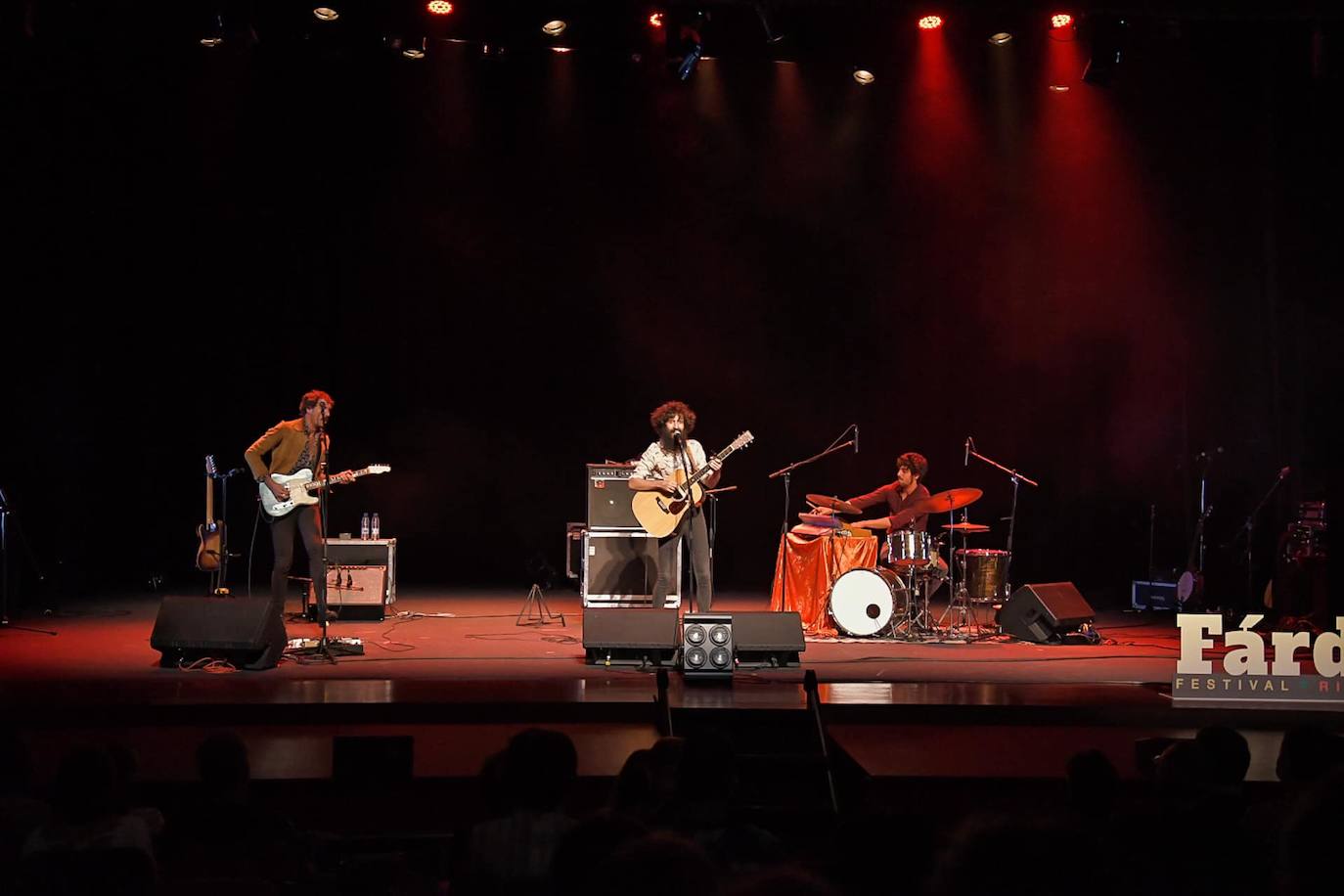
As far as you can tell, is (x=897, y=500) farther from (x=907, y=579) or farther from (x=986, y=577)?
(x=986, y=577)

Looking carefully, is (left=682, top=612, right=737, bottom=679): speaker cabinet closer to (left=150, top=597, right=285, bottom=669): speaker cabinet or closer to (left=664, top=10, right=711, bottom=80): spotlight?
(left=150, top=597, right=285, bottom=669): speaker cabinet

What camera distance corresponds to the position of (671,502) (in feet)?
28.6

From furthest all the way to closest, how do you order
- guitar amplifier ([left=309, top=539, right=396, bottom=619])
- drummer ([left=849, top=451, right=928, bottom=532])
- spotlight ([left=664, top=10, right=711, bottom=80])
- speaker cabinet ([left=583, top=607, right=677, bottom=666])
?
1. guitar amplifier ([left=309, top=539, right=396, bottom=619])
2. drummer ([left=849, top=451, right=928, bottom=532])
3. spotlight ([left=664, top=10, right=711, bottom=80])
4. speaker cabinet ([left=583, top=607, right=677, bottom=666])

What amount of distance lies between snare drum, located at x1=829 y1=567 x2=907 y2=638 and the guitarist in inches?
49.7

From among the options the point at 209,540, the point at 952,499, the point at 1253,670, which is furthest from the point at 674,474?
the point at 209,540

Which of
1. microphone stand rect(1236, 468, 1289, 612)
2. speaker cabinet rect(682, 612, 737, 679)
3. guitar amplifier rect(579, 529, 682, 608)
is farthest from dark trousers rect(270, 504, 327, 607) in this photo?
microphone stand rect(1236, 468, 1289, 612)

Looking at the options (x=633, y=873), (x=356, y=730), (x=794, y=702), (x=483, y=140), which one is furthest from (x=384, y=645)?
(x=633, y=873)

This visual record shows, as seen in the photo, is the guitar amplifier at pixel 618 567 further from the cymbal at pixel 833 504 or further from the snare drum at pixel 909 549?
the snare drum at pixel 909 549

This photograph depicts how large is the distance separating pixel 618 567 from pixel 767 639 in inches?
134

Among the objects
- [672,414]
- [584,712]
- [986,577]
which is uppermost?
[672,414]

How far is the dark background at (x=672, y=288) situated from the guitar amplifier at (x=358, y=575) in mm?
2426

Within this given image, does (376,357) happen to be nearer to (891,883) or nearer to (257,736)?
(257,736)

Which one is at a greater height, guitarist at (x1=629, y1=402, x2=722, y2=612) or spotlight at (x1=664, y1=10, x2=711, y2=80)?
spotlight at (x1=664, y1=10, x2=711, y2=80)

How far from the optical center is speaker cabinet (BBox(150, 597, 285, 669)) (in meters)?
7.72
